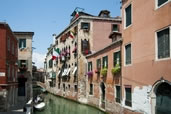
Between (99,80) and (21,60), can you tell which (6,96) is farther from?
(21,60)

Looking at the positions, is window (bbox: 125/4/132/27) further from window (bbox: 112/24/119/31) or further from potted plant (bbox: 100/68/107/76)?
window (bbox: 112/24/119/31)

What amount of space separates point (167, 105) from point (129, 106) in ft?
11.5

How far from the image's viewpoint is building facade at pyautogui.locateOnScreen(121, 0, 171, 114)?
9031mm

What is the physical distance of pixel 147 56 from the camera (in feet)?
33.4

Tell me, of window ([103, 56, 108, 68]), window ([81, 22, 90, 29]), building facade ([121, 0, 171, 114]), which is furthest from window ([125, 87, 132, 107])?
window ([81, 22, 90, 29])

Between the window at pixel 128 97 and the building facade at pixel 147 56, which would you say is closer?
the building facade at pixel 147 56

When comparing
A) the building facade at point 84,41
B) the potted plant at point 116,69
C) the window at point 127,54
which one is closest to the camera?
the window at point 127,54

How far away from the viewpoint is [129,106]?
12.4 m

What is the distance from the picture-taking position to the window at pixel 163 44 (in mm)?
8812

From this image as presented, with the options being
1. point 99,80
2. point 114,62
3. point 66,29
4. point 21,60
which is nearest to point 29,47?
point 21,60

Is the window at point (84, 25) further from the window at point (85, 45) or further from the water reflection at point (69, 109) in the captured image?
the water reflection at point (69, 109)

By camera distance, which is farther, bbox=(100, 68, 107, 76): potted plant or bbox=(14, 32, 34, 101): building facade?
Answer: bbox=(14, 32, 34, 101): building facade

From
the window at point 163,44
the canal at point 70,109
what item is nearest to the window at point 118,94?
the canal at point 70,109

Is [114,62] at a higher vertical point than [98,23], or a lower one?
lower
